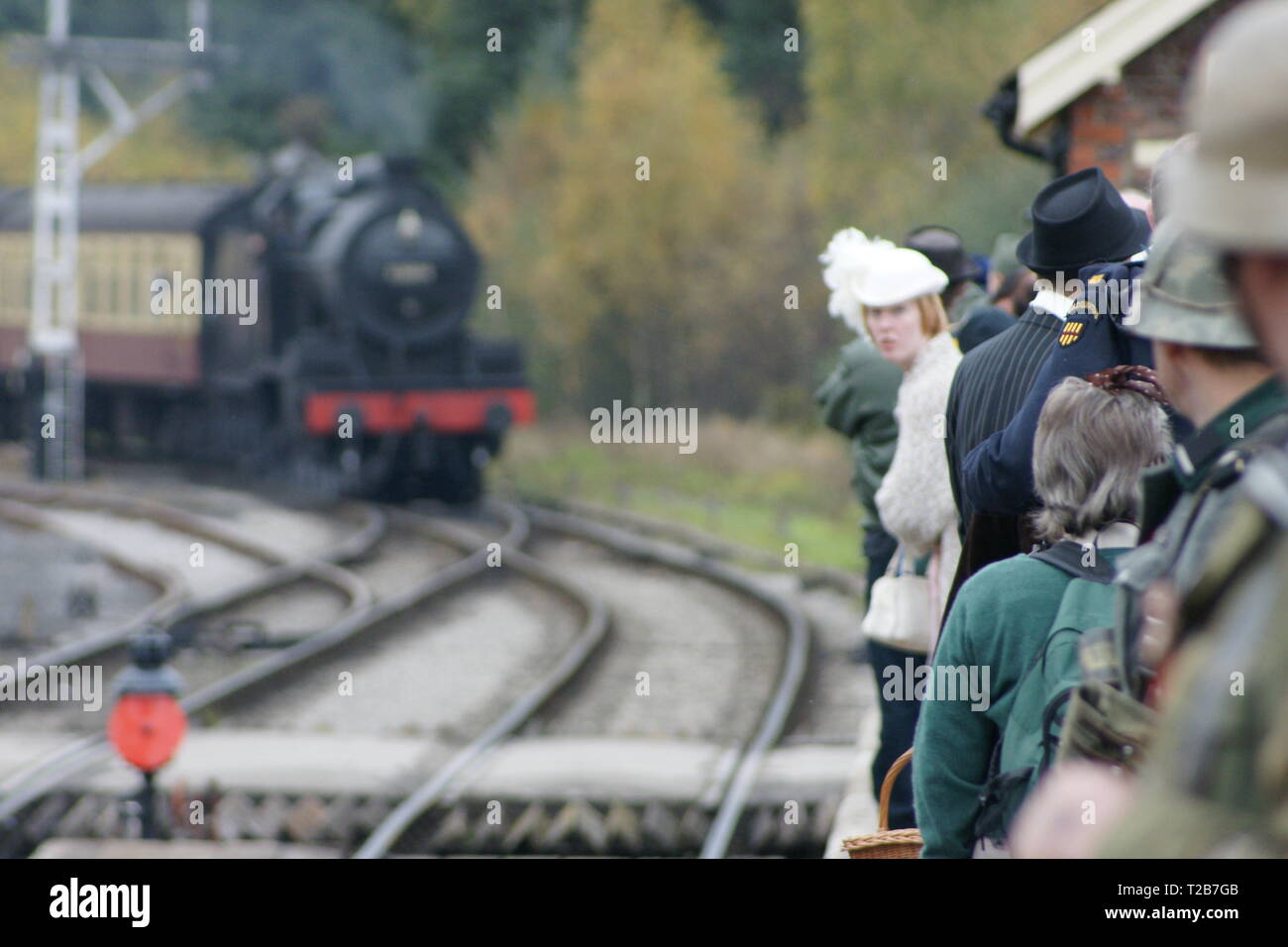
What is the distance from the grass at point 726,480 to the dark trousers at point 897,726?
28.4 feet

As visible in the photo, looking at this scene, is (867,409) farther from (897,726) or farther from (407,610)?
(407,610)

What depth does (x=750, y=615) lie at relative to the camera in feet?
39.9

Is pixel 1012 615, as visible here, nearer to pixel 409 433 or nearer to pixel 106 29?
pixel 409 433

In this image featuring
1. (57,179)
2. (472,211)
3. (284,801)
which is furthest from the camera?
(472,211)

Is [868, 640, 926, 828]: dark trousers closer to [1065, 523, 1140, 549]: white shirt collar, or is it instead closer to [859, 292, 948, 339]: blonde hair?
[859, 292, 948, 339]: blonde hair

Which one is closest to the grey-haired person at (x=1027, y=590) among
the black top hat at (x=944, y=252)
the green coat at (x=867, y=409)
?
the green coat at (x=867, y=409)

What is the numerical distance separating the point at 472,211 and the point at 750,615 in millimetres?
19369

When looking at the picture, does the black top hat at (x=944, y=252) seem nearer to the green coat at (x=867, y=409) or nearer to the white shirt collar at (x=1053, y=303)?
the green coat at (x=867, y=409)

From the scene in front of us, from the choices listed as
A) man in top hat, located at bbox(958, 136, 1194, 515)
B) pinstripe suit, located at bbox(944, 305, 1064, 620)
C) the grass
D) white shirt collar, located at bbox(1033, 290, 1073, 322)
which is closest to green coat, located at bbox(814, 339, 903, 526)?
pinstripe suit, located at bbox(944, 305, 1064, 620)

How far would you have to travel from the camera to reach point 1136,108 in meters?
10.2

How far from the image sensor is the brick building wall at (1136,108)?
1009 centimetres

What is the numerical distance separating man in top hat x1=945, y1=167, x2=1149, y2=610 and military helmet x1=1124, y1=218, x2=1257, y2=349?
174 cm

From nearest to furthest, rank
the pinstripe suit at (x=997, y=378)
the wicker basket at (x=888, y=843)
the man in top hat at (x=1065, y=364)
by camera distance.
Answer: the man in top hat at (x=1065, y=364), the wicker basket at (x=888, y=843), the pinstripe suit at (x=997, y=378)
